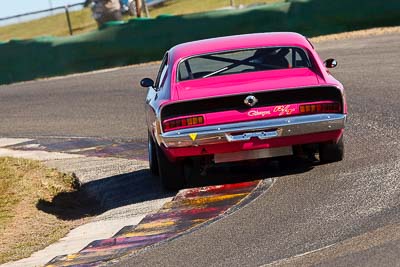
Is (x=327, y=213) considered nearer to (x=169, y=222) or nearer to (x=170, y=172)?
(x=169, y=222)

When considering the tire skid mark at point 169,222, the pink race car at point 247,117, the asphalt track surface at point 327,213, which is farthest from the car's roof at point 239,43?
the tire skid mark at point 169,222

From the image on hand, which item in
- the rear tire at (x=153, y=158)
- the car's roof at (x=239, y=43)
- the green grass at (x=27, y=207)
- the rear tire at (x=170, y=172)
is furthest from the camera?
the rear tire at (x=153, y=158)

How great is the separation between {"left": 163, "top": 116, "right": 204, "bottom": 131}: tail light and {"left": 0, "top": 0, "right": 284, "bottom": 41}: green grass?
41677mm

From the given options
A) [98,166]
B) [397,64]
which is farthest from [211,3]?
[98,166]

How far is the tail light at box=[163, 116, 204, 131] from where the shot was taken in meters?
8.91

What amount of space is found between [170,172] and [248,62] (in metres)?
1.34

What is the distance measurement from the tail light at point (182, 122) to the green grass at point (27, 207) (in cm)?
135

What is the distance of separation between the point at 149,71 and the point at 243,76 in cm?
1373

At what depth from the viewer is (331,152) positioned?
9.52 meters


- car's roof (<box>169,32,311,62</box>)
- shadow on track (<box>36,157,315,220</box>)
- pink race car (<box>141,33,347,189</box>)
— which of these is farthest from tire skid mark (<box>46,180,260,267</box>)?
car's roof (<box>169,32,311,62</box>)

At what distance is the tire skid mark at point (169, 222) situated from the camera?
745 cm

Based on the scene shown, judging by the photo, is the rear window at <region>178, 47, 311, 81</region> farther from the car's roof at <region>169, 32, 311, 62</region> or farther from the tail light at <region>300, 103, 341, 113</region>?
the tail light at <region>300, 103, 341, 113</region>

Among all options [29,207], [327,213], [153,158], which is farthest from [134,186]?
[327,213]

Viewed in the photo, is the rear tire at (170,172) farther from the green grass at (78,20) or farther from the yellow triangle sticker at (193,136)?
the green grass at (78,20)
